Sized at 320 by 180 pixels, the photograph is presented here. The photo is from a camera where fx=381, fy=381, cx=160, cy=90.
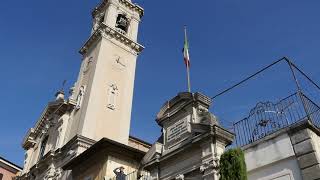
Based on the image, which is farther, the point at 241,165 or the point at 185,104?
the point at 185,104

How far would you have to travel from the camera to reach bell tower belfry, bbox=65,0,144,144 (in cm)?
2569

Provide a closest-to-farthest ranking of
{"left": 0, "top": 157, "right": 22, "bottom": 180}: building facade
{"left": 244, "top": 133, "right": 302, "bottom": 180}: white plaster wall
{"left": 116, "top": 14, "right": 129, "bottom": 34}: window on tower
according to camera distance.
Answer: {"left": 244, "top": 133, "right": 302, "bottom": 180}: white plaster wall, {"left": 116, "top": 14, "right": 129, "bottom": 34}: window on tower, {"left": 0, "top": 157, "right": 22, "bottom": 180}: building facade

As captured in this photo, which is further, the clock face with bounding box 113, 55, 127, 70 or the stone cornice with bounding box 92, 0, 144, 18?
the stone cornice with bounding box 92, 0, 144, 18

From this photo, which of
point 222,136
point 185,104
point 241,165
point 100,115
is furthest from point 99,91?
point 241,165

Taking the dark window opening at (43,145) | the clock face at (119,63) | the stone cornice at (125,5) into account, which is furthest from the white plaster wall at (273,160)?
the stone cornice at (125,5)

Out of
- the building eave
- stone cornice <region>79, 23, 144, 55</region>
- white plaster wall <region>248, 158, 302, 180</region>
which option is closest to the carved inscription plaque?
white plaster wall <region>248, 158, 302, 180</region>

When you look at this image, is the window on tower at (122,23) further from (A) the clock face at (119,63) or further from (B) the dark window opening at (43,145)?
(B) the dark window opening at (43,145)

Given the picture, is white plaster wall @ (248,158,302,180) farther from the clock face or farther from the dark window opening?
the dark window opening

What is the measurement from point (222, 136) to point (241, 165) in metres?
2.20

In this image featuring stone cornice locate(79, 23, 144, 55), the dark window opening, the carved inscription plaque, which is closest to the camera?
the carved inscription plaque

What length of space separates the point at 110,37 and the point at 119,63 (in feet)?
8.46

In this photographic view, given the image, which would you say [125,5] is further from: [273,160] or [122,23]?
[273,160]

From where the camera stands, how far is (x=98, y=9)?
3566cm

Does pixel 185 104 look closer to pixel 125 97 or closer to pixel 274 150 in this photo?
pixel 274 150
